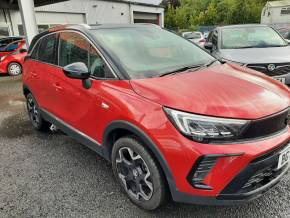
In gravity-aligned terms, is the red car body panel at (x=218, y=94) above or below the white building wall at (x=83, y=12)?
below

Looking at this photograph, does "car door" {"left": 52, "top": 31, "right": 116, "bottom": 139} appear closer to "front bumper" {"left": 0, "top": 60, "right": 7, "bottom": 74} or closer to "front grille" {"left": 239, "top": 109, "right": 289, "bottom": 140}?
"front grille" {"left": 239, "top": 109, "right": 289, "bottom": 140}

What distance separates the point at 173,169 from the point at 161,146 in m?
0.20

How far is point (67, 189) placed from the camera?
3057 mm

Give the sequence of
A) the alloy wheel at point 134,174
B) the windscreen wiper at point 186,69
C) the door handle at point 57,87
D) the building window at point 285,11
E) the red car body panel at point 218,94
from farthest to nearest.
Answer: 1. the building window at point 285,11
2. the door handle at point 57,87
3. the windscreen wiper at point 186,69
4. the alloy wheel at point 134,174
5. the red car body panel at point 218,94

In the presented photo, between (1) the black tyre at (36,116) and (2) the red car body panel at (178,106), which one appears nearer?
(2) the red car body panel at (178,106)

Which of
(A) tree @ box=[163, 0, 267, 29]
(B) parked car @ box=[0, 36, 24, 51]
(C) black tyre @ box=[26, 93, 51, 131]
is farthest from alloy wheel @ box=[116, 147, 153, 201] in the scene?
(A) tree @ box=[163, 0, 267, 29]

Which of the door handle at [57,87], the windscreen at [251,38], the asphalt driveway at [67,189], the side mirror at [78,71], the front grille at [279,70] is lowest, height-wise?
the asphalt driveway at [67,189]

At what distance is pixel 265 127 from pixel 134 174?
46.9 inches

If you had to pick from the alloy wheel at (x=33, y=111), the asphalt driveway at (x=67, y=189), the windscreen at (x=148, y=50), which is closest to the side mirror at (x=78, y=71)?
the windscreen at (x=148, y=50)

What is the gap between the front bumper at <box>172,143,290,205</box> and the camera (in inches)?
81.4

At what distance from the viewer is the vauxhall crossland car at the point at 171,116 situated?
2.08 meters

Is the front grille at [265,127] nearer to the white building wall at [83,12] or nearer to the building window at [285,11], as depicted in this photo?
the white building wall at [83,12]

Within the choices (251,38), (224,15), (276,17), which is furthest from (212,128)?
(224,15)

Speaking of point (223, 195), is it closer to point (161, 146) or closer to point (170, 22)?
point (161, 146)
